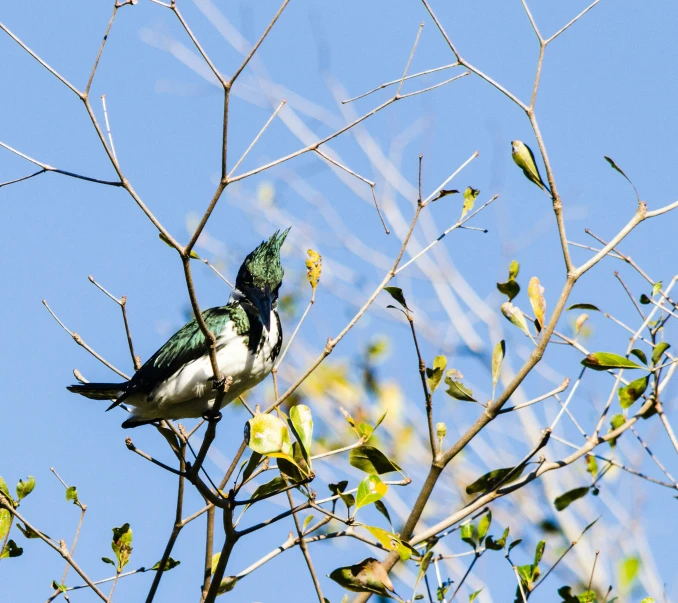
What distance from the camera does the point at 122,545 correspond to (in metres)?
3.41

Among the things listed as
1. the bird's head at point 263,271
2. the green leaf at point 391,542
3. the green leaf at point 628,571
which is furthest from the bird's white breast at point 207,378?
the green leaf at point 628,571

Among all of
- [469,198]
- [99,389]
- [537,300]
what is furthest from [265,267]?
[537,300]

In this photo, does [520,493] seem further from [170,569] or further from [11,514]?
[11,514]

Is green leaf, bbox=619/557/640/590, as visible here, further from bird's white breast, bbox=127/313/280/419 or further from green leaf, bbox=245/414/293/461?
bird's white breast, bbox=127/313/280/419

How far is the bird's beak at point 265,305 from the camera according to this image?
4.81m

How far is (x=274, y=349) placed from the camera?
4.72 meters

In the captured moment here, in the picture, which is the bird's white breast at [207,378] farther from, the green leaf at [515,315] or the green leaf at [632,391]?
the green leaf at [632,391]

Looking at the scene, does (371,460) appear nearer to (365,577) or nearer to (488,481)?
(365,577)

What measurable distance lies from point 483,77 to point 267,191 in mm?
5405

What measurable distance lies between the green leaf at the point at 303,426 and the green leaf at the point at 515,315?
2.78 feet

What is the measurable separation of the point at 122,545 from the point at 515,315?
1.70 m

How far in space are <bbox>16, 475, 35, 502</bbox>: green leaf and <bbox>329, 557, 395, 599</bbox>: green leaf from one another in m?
1.25

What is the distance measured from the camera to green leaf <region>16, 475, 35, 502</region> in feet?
11.1

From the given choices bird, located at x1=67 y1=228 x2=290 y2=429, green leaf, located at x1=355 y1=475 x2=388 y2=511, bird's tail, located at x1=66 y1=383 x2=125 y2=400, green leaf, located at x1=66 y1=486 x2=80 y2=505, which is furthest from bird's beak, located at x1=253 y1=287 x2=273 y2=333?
green leaf, located at x1=355 y1=475 x2=388 y2=511
